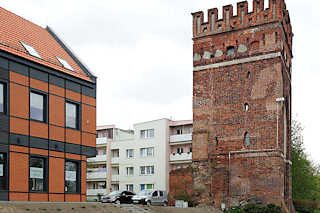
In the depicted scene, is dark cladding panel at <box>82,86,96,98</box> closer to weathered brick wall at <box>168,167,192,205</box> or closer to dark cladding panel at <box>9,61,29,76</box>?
dark cladding panel at <box>9,61,29,76</box>

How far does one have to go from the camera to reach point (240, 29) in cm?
3919

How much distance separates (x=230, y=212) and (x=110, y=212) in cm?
1331

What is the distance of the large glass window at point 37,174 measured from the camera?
25062mm

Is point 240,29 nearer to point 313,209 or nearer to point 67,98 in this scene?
point 67,98

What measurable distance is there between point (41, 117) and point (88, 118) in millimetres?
3730

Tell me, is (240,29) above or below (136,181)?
above

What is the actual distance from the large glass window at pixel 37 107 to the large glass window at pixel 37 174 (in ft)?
7.09

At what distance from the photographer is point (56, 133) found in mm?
26828

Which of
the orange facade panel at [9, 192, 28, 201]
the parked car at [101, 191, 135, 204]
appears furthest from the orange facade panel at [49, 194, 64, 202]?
the parked car at [101, 191, 135, 204]

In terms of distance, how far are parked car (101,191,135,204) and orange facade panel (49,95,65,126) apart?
32.1 feet

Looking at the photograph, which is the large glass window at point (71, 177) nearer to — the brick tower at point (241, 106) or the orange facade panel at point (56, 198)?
the orange facade panel at point (56, 198)

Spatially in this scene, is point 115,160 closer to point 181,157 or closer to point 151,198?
point 181,157

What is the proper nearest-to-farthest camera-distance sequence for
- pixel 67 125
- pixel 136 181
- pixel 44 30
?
pixel 67 125 < pixel 44 30 < pixel 136 181

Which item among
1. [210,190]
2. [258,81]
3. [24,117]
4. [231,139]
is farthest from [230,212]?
[24,117]
